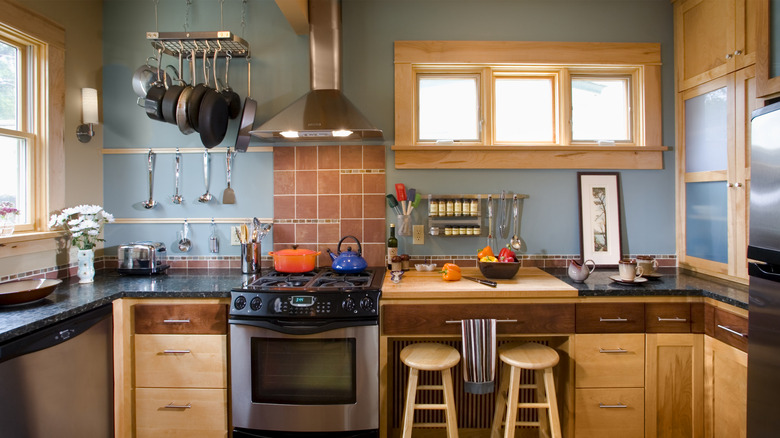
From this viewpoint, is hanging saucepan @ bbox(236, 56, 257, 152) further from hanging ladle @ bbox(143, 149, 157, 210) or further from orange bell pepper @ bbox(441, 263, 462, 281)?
orange bell pepper @ bbox(441, 263, 462, 281)

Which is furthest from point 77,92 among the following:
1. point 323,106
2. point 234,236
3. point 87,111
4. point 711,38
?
point 711,38

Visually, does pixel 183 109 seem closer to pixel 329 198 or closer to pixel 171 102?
pixel 171 102

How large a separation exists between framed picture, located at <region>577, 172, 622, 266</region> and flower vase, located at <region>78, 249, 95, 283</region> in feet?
9.53

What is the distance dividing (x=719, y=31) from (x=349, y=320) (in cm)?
252

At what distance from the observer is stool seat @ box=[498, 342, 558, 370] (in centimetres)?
193

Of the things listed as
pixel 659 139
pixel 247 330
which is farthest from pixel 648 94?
pixel 247 330

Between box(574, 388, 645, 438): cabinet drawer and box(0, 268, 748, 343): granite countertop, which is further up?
box(0, 268, 748, 343): granite countertop

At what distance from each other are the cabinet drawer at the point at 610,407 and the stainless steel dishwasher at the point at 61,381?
2.31 meters

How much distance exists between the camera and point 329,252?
263 cm

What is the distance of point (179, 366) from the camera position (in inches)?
84.0

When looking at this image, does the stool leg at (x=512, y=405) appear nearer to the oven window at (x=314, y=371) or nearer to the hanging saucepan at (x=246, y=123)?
the oven window at (x=314, y=371)

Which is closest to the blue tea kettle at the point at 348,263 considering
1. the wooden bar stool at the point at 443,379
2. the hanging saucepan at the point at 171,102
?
the wooden bar stool at the point at 443,379

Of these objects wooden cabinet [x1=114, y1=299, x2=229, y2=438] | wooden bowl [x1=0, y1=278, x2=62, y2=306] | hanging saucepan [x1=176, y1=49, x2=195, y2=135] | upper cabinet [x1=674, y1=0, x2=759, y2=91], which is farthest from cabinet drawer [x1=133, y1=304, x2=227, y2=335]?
upper cabinet [x1=674, y1=0, x2=759, y2=91]

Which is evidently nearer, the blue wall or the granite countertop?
the granite countertop
